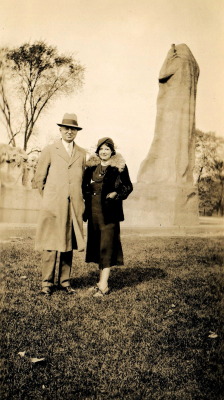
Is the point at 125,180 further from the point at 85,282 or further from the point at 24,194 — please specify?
the point at 24,194

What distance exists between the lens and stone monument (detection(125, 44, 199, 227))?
5.43m

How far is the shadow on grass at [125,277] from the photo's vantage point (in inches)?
135

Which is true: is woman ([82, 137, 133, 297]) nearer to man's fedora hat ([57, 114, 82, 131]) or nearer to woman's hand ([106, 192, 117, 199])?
woman's hand ([106, 192, 117, 199])

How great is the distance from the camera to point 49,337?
7.97 ft

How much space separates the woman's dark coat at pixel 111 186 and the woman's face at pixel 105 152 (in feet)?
0.14

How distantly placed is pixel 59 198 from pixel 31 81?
3.21 ft

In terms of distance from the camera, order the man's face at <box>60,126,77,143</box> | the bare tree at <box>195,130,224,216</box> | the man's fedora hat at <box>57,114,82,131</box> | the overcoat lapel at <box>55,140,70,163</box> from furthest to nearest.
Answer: the bare tree at <box>195,130,224,216</box>
the overcoat lapel at <box>55,140,70,163</box>
the man's face at <box>60,126,77,143</box>
the man's fedora hat at <box>57,114,82,131</box>

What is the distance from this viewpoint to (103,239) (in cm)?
341

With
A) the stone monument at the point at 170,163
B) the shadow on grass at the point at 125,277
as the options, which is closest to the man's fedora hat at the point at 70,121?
the shadow on grass at the point at 125,277

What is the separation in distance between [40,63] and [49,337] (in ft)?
6.87

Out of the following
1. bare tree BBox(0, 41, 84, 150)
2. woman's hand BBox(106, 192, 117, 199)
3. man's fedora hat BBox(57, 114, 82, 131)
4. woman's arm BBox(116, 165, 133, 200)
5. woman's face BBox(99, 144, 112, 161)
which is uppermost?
bare tree BBox(0, 41, 84, 150)

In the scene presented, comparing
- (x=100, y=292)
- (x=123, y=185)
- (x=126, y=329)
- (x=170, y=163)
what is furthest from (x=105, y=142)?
(x=170, y=163)

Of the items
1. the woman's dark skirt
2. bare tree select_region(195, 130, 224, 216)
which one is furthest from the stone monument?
the woman's dark skirt

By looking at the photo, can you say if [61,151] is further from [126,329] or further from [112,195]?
[126,329]
